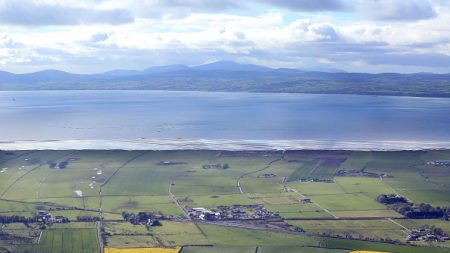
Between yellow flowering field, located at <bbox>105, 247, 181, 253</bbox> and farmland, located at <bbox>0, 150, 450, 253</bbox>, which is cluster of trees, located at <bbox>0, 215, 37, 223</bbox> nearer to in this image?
farmland, located at <bbox>0, 150, 450, 253</bbox>

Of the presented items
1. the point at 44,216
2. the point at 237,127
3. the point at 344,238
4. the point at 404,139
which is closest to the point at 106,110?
the point at 237,127

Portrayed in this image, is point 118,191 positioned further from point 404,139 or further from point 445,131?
point 445,131

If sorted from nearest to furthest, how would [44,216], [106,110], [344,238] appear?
[344,238]
[44,216]
[106,110]

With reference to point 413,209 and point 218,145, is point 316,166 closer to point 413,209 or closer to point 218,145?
point 413,209

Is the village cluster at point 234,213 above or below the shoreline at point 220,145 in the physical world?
below

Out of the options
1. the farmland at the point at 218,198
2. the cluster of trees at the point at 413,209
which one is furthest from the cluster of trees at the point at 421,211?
the farmland at the point at 218,198

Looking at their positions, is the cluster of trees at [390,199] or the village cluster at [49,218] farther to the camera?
the cluster of trees at [390,199]

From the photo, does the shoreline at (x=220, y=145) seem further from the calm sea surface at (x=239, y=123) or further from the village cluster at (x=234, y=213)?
the village cluster at (x=234, y=213)
